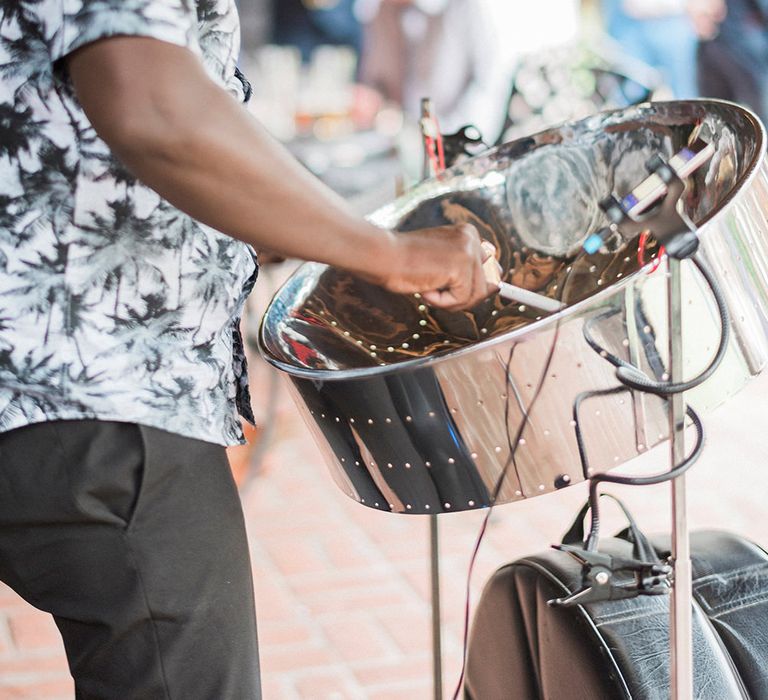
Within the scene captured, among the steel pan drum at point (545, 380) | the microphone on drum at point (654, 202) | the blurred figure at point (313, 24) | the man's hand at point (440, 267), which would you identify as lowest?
the steel pan drum at point (545, 380)

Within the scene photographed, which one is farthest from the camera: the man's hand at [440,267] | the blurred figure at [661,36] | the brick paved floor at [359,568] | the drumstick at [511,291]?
the blurred figure at [661,36]

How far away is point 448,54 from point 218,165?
4291mm

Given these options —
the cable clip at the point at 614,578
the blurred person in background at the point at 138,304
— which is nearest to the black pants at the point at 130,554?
the blurred person in background at the point at 138,304

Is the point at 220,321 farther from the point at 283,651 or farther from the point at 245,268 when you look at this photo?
the point at 283,651

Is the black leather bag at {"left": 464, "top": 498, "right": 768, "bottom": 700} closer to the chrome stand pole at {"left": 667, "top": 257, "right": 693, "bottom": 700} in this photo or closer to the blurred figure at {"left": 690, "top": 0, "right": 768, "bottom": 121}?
the chrome stand pole at {"left": 667, "top": 257, "right": 693, "bottom": 700}

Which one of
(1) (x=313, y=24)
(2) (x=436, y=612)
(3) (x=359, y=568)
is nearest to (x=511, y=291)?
(2) (x=436, y=612)

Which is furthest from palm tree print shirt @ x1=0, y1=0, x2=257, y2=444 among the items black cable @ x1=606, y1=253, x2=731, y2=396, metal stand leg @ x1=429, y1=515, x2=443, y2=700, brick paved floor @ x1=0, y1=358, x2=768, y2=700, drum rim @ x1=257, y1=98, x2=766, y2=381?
brick paved floor @ x1=0, y1=358, x2=768, y2=700

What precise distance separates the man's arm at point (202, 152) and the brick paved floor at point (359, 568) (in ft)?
3.90

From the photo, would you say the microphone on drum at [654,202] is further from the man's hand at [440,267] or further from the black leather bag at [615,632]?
the black leather bag at [615,632]

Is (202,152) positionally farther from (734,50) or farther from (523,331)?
(734,50)

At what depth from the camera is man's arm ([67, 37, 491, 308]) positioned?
2.24 feet

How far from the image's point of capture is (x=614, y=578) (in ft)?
3.39

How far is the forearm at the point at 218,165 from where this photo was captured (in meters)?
0.68

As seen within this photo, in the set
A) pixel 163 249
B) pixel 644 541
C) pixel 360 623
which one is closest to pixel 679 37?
pixel 360 623
